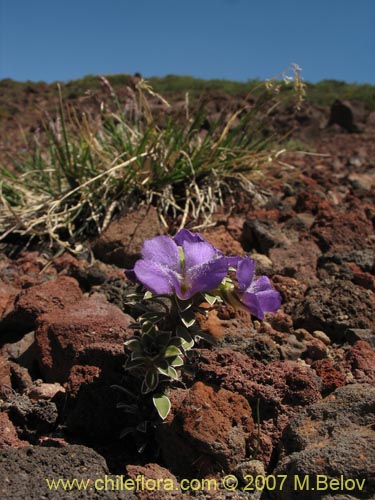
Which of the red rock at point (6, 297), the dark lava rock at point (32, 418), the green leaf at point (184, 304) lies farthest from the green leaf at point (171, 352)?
the red rock at point (6, 297)

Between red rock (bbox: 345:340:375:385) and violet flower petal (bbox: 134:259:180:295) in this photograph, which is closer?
violet flower petal (bbox: 134:259:180:295)

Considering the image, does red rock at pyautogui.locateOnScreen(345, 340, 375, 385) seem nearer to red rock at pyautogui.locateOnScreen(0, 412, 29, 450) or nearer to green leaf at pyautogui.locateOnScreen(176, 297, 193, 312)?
green leaf at pyautogui.locateOnScreen(176, 297, 193, 312)

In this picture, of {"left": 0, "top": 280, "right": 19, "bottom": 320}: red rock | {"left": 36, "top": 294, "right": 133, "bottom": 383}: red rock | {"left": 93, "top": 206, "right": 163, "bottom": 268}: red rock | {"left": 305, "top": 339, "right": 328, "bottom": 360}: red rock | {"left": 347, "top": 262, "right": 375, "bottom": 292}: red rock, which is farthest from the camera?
{"left": 93, "top": 206, "right": 163, "bottom": 268}: red rock

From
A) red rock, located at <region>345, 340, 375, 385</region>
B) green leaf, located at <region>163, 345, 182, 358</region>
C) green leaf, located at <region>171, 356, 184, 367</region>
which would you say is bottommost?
red rock, located at <region>345, 340, 375, 385</region>

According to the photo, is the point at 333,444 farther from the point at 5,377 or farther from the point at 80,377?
the point at 5,377

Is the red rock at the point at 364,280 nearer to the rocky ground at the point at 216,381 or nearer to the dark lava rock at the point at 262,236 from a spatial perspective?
the rocky ground at the point at 216,381

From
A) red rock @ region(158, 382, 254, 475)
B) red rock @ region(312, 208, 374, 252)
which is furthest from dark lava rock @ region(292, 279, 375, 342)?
red rock @ region(158, 382, 254, 475)

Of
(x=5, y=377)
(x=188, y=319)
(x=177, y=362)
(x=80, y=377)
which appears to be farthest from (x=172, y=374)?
(x=5, y=377)

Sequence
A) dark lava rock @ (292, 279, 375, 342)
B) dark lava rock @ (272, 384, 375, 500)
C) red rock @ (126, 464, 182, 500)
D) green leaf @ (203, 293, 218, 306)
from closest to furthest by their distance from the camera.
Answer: dark lava rock @ (272, 384, 375, 500) → red rock @ (126, 464, 182, 500) → green leaf @ (203, 293, 218, 306) → dark lava rock @ (292, 279, 375, 342)
